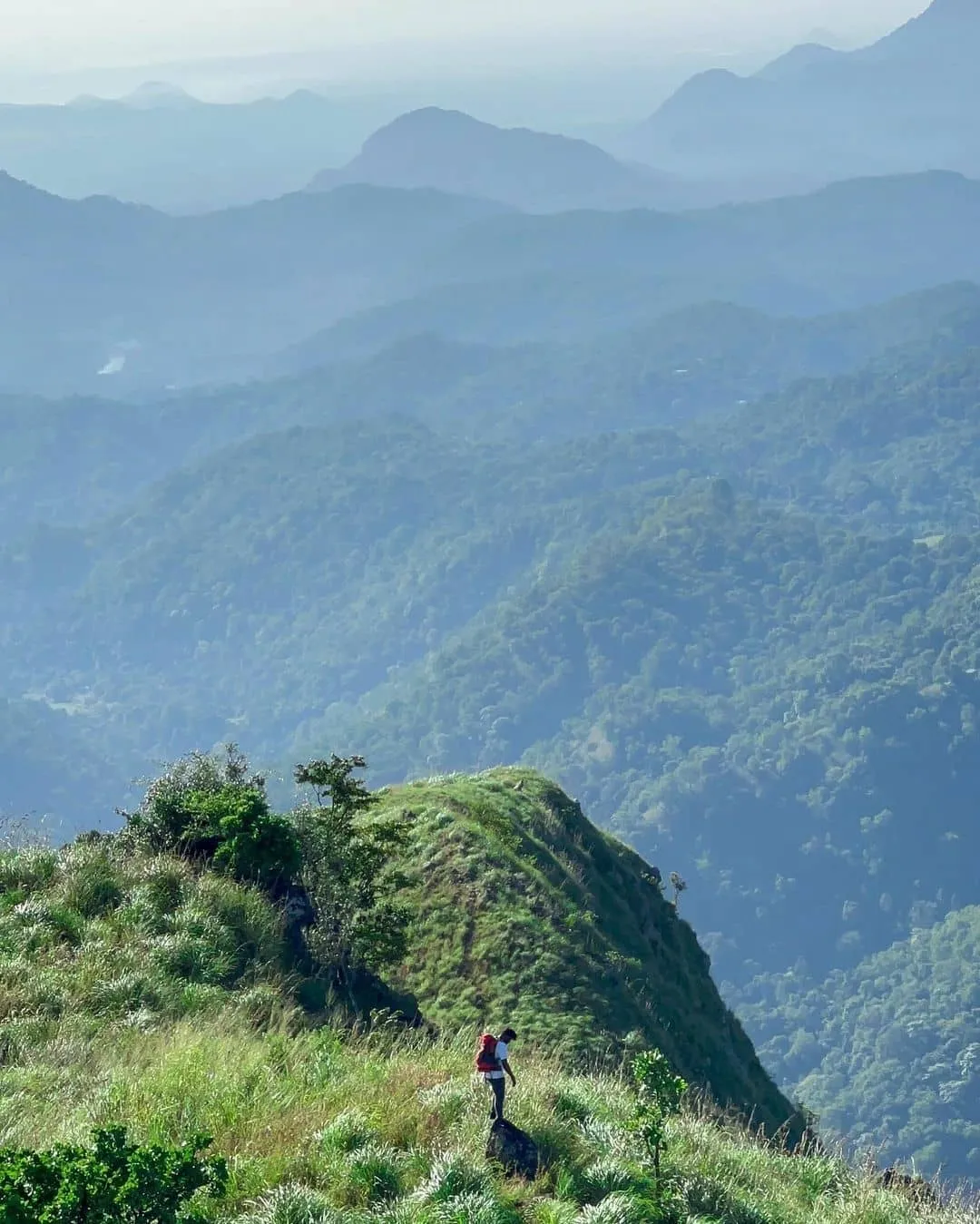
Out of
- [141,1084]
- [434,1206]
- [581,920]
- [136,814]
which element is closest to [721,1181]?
[434,1206]

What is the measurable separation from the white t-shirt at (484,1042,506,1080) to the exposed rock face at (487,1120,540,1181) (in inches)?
15.3

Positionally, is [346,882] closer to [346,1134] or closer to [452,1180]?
[346,1134]

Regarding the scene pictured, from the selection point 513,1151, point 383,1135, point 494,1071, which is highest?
point 494,1071

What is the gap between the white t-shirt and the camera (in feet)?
40.0

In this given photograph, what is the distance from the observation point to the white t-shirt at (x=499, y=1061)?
12203 millimetres

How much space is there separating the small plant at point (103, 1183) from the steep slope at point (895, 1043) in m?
124

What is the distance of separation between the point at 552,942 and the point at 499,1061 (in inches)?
633

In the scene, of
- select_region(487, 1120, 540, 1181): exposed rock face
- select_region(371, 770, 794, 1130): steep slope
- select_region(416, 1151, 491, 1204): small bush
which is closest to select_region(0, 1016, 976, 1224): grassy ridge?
select_region(416, 1151, 491, 1204): small bush

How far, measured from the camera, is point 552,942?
28234 mm

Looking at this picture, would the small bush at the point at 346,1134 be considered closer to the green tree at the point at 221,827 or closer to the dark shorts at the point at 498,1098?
the dark shorts at the point at 498,1098

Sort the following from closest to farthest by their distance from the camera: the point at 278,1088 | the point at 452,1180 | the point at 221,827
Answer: the point at 452,1180, the point at 278,1088, the point at 221,827

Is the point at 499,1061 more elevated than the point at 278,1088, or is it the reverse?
the point at 499,1061

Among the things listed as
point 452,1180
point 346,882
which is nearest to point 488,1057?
point 452,1180

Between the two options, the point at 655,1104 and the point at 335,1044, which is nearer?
the point at 655,1104
